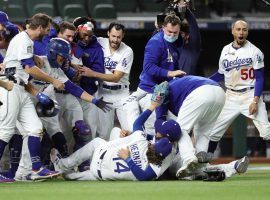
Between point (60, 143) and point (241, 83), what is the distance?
2658 millimetres

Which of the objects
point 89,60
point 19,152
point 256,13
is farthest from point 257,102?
point 256,13

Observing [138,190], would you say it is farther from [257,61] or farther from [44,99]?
[257,61]

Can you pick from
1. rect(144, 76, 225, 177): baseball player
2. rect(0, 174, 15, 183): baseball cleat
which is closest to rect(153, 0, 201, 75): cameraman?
rect(144, 76, 225, 177): baseball player

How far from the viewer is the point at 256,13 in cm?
1786

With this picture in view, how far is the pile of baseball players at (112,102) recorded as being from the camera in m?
9.18

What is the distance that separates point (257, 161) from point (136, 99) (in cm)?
453

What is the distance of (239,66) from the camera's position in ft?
37.7

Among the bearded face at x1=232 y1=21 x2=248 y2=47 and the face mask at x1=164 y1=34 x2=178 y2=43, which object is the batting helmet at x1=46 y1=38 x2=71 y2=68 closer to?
the face mask at x1=164 y1=34 x2=178 y2=43

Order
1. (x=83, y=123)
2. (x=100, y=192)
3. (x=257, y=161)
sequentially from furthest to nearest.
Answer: (x=257, y=161), (x=83, y=123), (x=100, y=192)

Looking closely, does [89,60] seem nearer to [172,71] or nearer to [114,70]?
[114,70]

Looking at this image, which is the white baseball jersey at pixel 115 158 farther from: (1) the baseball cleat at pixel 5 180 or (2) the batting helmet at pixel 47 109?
(1) the baseball cleat at pixel 5 180

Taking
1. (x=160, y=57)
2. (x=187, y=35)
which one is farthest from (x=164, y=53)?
(x=187, y=35)

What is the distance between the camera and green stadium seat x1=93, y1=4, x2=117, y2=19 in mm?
16594

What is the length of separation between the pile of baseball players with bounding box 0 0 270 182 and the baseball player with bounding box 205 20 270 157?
0.04 ft
